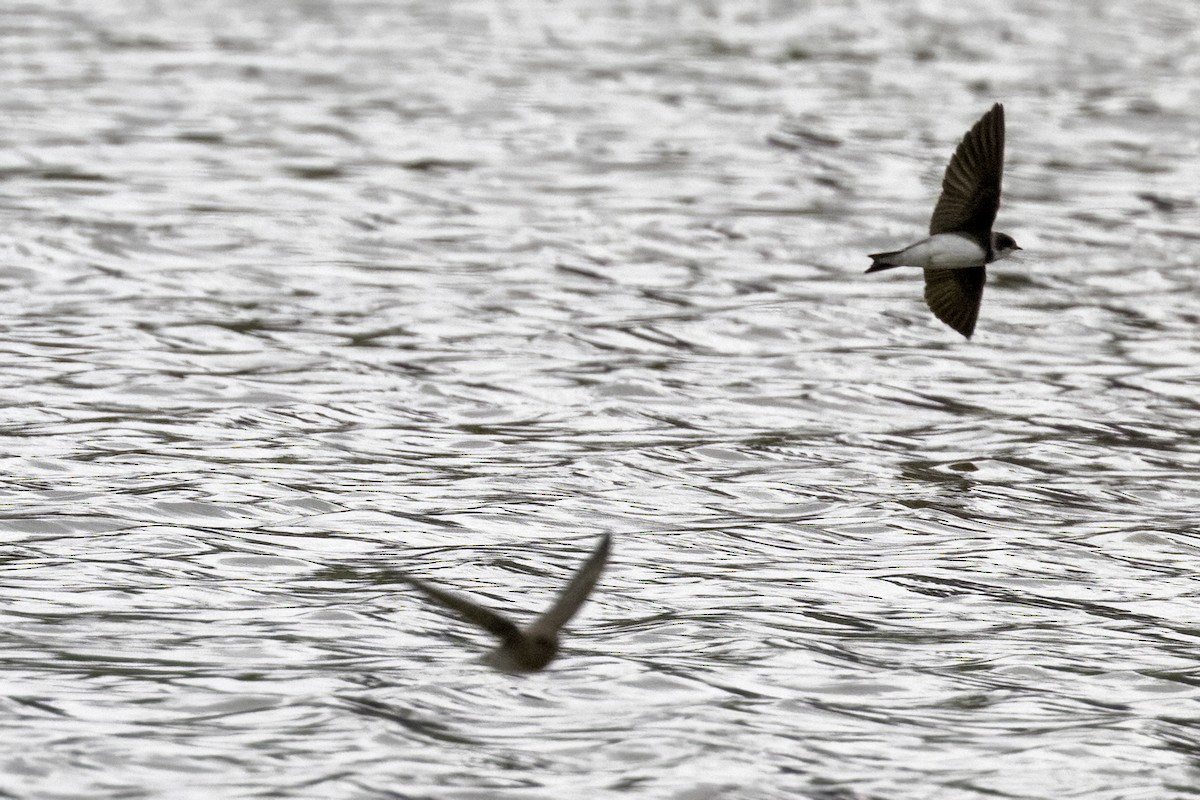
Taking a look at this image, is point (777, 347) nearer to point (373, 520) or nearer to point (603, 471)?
point (603, 471)

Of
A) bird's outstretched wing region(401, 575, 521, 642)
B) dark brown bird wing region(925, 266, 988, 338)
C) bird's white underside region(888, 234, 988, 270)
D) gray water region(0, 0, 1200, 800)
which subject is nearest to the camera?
bird's outstretched wing region(401, 575, 521, 642)

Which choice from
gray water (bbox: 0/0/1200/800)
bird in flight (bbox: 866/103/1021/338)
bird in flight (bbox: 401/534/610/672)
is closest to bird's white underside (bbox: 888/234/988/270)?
bird in flight (bbox: 866/103/1021/338)

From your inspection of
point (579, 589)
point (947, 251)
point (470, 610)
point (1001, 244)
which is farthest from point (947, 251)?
point (470, 610)

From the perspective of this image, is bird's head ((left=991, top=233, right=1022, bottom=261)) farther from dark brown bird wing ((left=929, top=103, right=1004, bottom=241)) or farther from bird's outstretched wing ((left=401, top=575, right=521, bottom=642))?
bird's outstretched wing ((left=401, top=575, right=521, bottom=642))

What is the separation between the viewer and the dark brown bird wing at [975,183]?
8492 mm

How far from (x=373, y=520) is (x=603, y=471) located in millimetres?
1255

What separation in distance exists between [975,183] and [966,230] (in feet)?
0.71

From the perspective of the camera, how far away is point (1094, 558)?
8.16 meters

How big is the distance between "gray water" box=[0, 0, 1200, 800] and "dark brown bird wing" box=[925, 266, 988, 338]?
2.44ft

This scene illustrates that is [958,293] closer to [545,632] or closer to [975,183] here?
[975,183]

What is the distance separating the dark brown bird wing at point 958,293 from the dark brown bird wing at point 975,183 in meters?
0.25

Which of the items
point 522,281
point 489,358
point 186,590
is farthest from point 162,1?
point 186,590

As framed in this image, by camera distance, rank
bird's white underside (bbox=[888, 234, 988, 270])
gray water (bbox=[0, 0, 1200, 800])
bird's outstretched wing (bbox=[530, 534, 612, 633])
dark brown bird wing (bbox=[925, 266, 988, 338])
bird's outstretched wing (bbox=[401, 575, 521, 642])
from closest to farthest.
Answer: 1. bird's outstretched wing (bbox=[401, 575, 521, 642])
2. bird's outstretched wing (bbox=[530, 534, 612, 633])
3. gray water (bbox=[0, 0, 1200, 800])
4. bird's white underside (bbox=[888, 234, 988, 270])
5. dark brown bird wing (bbox=[925, 266, 988, 338])

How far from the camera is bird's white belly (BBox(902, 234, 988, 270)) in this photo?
8.70 metres
